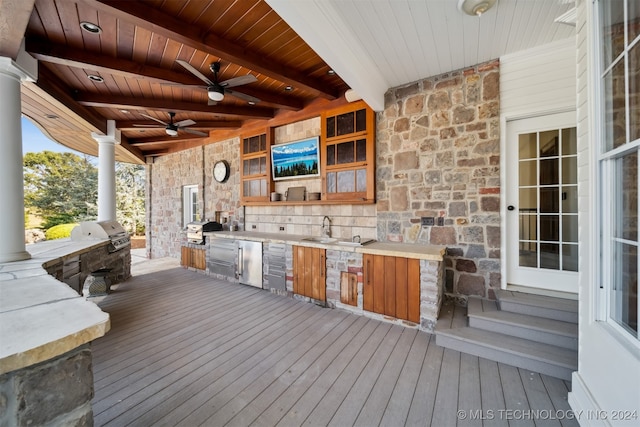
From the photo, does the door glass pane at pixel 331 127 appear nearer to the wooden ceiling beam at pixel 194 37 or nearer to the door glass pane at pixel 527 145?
the wooden ceiling beam at pixel 194 37

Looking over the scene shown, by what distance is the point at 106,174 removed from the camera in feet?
15.5

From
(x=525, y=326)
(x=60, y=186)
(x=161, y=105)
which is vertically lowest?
(x=525, y=326)

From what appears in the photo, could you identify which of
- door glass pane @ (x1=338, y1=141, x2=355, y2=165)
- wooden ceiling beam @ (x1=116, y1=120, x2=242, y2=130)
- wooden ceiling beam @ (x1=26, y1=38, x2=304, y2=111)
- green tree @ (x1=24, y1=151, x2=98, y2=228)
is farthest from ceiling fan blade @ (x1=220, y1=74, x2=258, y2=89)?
green tree @ (x1=24, y1=151, x2=98, y2=228)

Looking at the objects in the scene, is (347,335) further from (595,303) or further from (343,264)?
(595,303)

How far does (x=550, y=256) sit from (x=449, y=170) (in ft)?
4.78

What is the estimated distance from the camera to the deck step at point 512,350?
200 cm

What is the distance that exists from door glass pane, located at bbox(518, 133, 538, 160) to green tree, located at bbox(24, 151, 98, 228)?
14726 mm

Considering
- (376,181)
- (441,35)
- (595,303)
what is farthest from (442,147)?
(595,303)

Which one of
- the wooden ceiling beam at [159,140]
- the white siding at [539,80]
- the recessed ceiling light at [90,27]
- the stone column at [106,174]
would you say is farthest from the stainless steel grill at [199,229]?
the white siding at [539,80]

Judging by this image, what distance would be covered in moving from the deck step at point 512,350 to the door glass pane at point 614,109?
1.68m

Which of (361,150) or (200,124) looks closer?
(361,150)

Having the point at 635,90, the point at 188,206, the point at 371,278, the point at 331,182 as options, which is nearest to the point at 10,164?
the point at 331,182

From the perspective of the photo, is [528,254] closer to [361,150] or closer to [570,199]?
Result: [570,199]

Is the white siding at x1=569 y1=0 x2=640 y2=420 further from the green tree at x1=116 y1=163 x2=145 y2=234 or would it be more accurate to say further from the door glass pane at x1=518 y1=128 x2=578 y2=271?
the green tree at x1=116 y1=163 x2=145 y2=234
